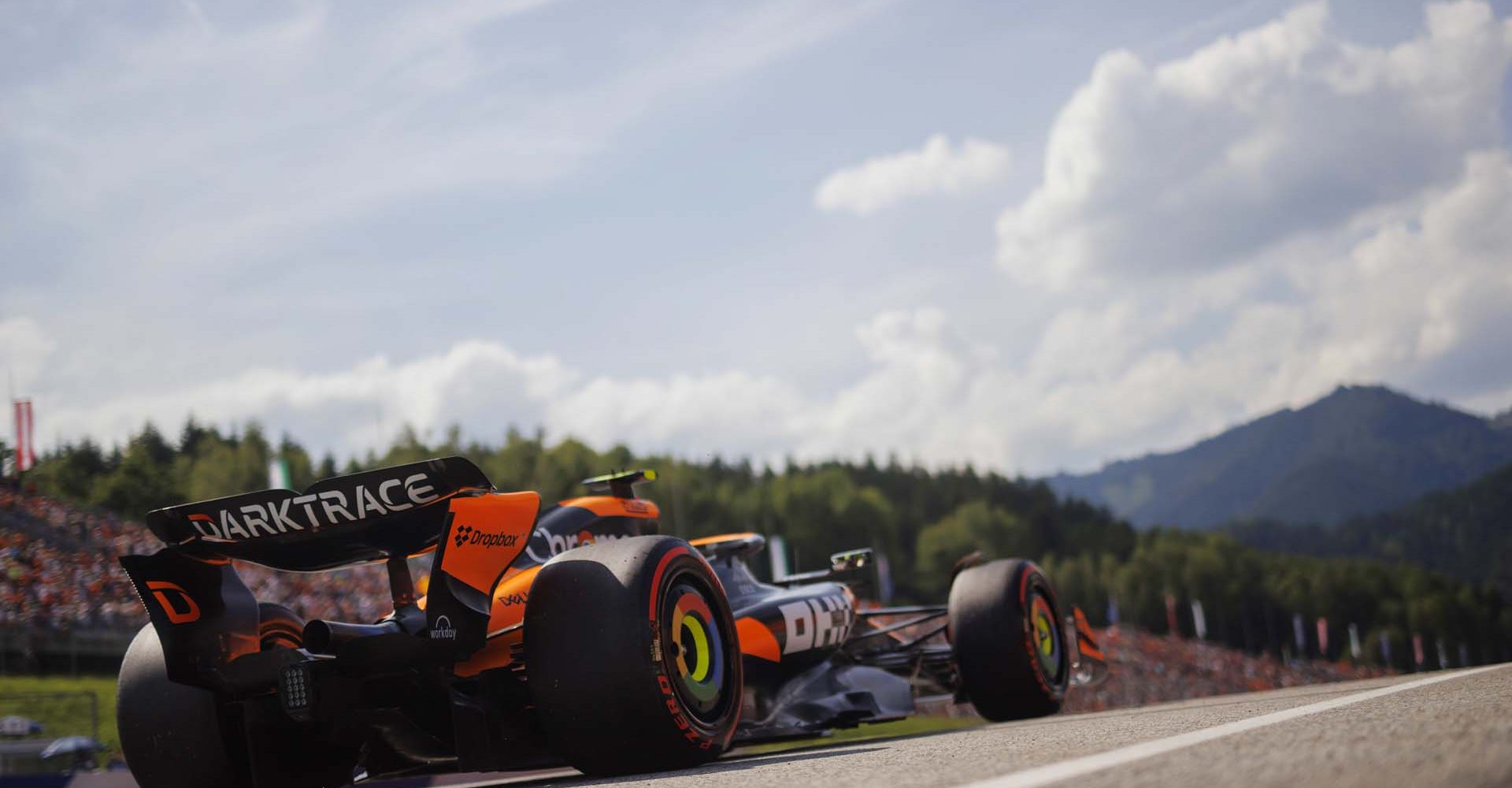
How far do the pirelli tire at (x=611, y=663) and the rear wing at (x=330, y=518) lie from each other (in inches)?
20.8

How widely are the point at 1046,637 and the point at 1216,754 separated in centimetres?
592

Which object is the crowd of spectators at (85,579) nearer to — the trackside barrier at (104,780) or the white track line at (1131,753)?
the trackside barrier at (104,780)

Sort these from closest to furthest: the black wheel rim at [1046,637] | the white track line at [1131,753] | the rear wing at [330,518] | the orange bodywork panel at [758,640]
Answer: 1. the white track line at [1131,753]
2. the rear wing at [330,518]
3. the orange bodywork panel at [758,640]
4. the black wheel rim at [1046,637]

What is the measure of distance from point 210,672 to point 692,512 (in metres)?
90.4

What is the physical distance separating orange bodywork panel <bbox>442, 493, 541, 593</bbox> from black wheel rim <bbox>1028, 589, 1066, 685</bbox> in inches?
183

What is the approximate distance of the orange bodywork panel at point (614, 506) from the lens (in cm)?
714

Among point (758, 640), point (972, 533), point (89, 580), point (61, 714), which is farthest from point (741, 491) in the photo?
point (758, 640)

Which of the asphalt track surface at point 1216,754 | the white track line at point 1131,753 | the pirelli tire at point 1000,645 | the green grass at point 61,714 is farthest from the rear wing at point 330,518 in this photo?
the green grass at point 61,714

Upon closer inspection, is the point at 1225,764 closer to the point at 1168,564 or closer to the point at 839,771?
the point at 839,771

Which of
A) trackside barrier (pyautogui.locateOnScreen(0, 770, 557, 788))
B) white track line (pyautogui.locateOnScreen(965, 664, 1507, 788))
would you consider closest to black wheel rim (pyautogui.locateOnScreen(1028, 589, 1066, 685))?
trackside barrier (pyautogui.locateOnScreen(0, 770, 557, 788))

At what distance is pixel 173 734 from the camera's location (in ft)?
18.4

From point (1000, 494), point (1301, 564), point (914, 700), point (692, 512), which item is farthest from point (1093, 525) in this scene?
point (914, 700)

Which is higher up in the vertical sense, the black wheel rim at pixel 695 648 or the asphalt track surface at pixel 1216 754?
the black wheel rim at pixel 695 648

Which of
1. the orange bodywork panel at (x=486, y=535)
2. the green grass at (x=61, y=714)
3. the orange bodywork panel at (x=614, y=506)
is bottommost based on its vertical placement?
the green grass at (x=61, y=714)
